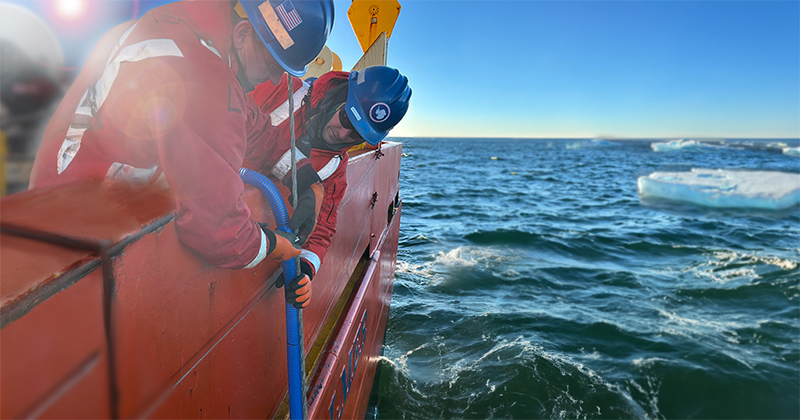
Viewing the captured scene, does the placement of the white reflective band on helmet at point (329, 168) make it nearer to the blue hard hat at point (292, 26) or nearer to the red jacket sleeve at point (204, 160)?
the blue hard hat at point (292, 26)

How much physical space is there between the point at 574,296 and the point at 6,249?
315 inches

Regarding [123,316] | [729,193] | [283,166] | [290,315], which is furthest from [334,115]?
[729,193]

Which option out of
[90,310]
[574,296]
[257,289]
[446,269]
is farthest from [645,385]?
[90,310]

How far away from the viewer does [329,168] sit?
2.37 m

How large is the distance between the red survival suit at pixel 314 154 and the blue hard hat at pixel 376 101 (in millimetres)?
187

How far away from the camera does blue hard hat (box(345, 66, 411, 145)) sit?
2320 millimetres

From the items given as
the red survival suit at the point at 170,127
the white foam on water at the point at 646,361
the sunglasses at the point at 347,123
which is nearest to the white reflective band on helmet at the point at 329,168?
the sunglasses at the point at 347,123

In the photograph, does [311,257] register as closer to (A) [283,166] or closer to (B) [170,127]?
(A) [283,166]

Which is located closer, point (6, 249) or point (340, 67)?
point (6, 249)

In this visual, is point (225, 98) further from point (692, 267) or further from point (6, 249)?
point (692, 267)

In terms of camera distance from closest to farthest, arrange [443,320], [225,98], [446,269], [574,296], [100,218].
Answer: [100,218] → [225,98] → [443,320] → [574,296] → [446,269]

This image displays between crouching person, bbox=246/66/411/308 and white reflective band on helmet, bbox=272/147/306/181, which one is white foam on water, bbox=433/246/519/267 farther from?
white reflective band on helmet, bbox=272/147/306/181

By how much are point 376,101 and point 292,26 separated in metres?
0.93

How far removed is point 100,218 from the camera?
922mm
